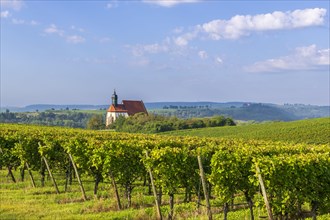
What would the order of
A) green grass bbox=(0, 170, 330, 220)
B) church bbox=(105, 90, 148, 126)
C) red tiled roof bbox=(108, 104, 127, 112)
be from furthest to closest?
1. red tiled roof bbox=(108, 104, 127, 112)
2. church bbox=(105, 90, 148, 126)
3. green grass bbox=(0, 170, 330, 220)

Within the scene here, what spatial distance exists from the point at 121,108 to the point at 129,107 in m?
5.13

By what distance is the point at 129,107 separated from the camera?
620 feet

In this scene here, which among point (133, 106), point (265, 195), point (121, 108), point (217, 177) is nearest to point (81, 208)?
point (217, 177)

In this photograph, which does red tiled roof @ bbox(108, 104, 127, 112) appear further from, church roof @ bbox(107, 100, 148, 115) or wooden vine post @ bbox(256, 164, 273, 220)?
wooden vine post @ bbox(256, 164, 273, 220)

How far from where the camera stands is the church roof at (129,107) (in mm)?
182087

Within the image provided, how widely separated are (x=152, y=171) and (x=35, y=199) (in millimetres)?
5771

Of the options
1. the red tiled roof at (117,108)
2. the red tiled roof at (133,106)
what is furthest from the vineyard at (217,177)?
the red tiled roof at (133,106)

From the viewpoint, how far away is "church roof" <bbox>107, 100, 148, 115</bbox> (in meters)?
182

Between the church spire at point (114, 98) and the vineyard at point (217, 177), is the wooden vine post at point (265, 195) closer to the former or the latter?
the vineyard at point (217, 177)

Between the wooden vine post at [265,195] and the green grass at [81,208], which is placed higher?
the wooden vine post at [265,195]

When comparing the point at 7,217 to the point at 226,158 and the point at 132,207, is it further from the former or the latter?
the point at 226,158

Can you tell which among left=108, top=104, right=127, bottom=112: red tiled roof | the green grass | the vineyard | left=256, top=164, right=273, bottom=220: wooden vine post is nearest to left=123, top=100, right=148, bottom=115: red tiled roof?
left=108, top=104, right=127, bottom=112: red tiled roof

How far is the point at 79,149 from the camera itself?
797 inches

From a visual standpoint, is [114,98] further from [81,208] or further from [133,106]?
[81,208]
